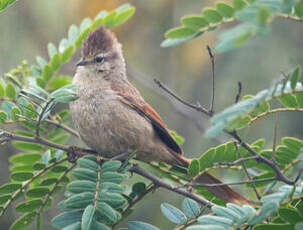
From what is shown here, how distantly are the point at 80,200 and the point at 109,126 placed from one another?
164cm

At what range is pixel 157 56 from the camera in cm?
815

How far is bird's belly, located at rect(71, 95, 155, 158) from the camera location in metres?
4.48

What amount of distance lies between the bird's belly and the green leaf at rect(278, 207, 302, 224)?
2229 millimetres

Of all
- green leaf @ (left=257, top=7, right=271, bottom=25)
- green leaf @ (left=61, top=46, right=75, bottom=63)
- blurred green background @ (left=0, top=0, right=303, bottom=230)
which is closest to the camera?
green leaf @ (left=257, top=7, right=271, bottom=25)

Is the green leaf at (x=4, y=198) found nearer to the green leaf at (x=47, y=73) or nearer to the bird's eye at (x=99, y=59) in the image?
the green leaf at (x=47, y=73)

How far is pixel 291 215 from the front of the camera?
252 cm

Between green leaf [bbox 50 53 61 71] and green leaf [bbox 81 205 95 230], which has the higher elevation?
green leaf [bbox 50 53 61 71]

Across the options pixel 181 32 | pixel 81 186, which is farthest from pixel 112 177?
pixel 181 32

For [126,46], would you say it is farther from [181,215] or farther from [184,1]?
[181,215]

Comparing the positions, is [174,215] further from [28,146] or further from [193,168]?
[28,146]

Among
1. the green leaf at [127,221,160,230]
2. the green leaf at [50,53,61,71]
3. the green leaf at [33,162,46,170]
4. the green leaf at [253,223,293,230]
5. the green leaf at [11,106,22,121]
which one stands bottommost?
the green leaf at [253,223,293,230]

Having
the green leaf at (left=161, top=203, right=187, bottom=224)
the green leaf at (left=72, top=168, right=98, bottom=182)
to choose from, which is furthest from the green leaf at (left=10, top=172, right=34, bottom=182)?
the green leaf at (left=161, top=203, right=187, bottom=224)

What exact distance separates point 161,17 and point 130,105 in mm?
3351

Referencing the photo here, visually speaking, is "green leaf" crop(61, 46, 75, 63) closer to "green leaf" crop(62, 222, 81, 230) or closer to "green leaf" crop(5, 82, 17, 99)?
"green leaf" crop(5, 82, 17, 99)
